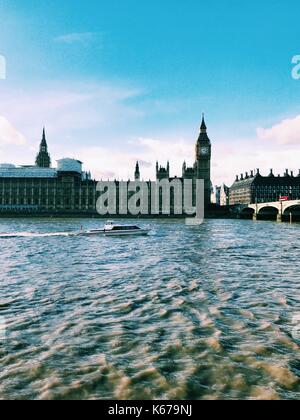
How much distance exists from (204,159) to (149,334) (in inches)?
6000

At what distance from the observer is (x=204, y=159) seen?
159 m

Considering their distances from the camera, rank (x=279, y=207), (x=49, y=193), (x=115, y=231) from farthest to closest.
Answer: (x=49, y=193) → (x=279, y=207) → (x=115, y=231)

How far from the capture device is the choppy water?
7.44 metres

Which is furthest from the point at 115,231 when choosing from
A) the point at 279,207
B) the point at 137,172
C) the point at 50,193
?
the point at 137,172

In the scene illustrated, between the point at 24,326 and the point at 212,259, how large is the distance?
17.0 m

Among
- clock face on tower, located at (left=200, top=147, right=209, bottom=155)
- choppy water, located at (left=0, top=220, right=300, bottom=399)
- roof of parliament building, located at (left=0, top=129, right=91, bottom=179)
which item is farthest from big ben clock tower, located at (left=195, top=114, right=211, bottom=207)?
choppy water, located at (left=0, top=220, right=300, bottom=399)

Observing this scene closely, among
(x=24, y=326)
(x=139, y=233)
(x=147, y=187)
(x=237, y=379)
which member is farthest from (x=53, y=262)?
(x=147, y=187)

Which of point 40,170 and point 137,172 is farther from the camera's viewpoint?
point 137,172

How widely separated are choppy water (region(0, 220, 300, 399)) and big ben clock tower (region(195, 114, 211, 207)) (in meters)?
136

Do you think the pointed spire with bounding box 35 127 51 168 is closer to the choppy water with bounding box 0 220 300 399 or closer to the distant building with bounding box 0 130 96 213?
the distant building with bounding box 0 130 96 213

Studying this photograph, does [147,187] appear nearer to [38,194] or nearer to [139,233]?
[38,194]

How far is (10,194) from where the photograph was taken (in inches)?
5728

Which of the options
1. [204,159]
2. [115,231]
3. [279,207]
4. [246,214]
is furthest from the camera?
[204,159]

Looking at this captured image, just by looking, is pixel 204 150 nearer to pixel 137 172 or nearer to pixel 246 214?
pixel 137 172
